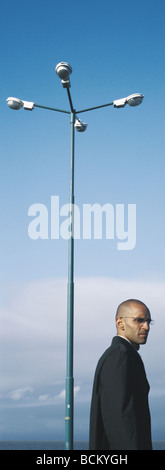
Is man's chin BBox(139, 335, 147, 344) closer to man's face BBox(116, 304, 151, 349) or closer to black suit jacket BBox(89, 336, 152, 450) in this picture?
man's face BBox(116, 304, 151, 349)

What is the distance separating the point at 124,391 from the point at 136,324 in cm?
Answer: 61

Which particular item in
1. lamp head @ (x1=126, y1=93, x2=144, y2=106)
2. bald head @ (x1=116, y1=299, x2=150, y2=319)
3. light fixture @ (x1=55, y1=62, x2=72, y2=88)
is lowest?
bald head @ (x1=116, y1=299, x2=150, y2=319)

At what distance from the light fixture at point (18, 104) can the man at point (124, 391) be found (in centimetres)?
740

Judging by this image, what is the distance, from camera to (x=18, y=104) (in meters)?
11.0

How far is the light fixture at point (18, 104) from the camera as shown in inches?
431

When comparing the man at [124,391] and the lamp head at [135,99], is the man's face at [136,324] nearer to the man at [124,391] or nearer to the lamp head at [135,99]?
the man at [124,391]

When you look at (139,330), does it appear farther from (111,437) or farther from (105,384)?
(111,437)

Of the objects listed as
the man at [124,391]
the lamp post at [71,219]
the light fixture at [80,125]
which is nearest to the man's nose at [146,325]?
the man at [124,391]

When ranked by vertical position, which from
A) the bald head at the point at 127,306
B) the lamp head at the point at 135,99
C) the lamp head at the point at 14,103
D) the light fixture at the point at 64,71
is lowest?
→ the bald head at the point at 127,306

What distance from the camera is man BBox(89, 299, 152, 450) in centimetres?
402

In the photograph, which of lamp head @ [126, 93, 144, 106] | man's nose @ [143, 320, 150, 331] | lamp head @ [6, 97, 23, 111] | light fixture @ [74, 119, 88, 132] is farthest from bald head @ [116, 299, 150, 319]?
light fixture @ [74, 119, 88, 132]

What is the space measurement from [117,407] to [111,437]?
0.24 meters

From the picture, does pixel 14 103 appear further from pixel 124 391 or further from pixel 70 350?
pixel 124 391
